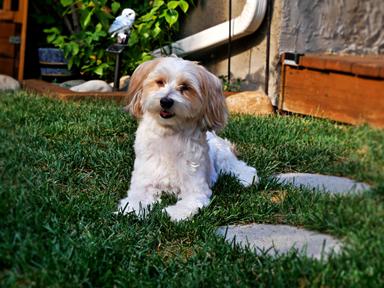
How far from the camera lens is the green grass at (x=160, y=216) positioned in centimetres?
139

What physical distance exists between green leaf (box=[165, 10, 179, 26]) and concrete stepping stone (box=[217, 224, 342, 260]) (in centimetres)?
459

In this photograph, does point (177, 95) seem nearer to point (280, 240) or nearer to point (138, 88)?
point (138, 88)

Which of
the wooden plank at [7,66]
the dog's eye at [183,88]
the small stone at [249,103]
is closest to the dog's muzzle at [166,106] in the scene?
→ the dog's eye at [183,88]

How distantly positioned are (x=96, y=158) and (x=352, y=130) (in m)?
2.50

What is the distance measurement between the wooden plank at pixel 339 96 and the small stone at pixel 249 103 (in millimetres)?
2692

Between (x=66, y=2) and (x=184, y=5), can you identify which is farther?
(x=66, y=2)

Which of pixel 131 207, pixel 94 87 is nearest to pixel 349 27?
pixel 131 207

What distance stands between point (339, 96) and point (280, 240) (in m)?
0.59

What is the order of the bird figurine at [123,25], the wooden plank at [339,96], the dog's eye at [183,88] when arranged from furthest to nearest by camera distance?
the bird figurine at [123,25]
the dog's eye at [183,88]
the wooden plank at [339,96]

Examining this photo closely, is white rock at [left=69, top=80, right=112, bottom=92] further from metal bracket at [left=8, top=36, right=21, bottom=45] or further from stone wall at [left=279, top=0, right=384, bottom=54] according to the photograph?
stone wall at [left=279, top=0, right=384, bottom=54]

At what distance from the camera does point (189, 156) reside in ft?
11.0

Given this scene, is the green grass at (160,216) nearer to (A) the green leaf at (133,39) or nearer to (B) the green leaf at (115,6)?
(A) the green leaf at (133,39)

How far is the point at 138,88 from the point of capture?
3.36m

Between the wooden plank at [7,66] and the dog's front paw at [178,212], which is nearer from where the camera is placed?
the dog's front paw at [178,212]
